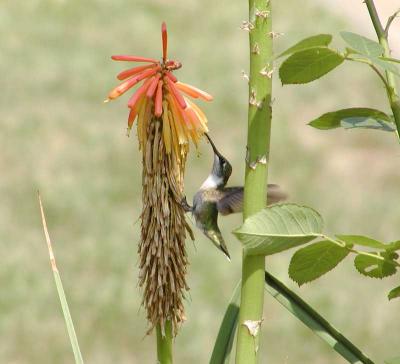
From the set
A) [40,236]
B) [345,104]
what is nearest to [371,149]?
[345,104]

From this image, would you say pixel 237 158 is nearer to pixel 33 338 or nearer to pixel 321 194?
pixel 321 194

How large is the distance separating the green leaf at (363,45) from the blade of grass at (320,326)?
38 centimetres

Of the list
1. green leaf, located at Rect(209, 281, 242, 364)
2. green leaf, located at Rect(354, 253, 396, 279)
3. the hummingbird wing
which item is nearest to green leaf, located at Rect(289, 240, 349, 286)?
green leaf, located at Rect(354, 253, 396, 279)

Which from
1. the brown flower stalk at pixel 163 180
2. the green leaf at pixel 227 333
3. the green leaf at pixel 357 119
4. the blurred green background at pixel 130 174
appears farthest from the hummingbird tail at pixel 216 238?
the blurred green background at pixel 130 174

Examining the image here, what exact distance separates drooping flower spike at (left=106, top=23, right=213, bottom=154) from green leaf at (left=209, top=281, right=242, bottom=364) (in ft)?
0.85

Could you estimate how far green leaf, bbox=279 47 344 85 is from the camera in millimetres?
1265

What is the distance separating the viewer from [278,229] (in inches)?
47.5

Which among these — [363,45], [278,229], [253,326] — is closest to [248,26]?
[363,45]

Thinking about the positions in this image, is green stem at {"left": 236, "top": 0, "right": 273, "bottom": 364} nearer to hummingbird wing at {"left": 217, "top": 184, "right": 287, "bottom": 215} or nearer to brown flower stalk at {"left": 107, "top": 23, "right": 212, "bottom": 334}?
brown flower stalk at {"left": 107, "top": 23, "right": 212, "bottom": 334}

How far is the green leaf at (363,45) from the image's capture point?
124 centimetres

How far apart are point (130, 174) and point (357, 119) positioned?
6.32 m

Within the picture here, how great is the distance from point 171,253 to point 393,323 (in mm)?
4798

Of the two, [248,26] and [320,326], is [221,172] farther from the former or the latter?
[248,26]

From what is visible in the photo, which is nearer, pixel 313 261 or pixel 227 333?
pixel 313 261
